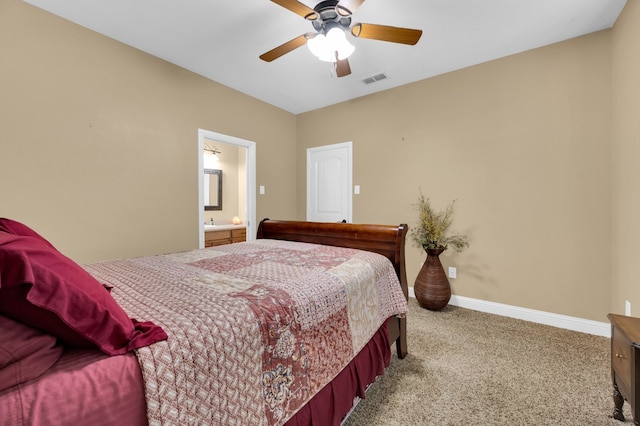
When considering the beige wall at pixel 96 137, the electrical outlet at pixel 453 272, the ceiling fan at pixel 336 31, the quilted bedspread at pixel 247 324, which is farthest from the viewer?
the electrical outlet at pixel 453 272

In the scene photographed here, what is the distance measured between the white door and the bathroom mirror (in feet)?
5.81

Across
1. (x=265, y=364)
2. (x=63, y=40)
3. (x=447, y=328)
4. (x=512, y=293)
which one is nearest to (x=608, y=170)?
(x=512, y=293)

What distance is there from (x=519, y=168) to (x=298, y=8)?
2533mm

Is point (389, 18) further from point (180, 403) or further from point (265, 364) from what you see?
point (180, 403)

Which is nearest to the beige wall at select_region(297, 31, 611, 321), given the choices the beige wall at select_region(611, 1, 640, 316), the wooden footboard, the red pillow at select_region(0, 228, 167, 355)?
the beige wall at select_region(611, 1, 640, 316)

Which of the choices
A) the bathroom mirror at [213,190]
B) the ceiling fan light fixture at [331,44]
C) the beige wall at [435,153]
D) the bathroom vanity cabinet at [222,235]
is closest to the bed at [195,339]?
the beige wall at [435,153]

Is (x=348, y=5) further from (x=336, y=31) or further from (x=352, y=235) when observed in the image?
(x=352, y=235)

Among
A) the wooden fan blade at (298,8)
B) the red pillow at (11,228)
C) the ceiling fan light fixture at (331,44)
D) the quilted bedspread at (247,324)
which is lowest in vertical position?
the quilted bedspread at (247,324)

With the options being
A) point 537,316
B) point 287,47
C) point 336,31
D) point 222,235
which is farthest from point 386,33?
point 222,235

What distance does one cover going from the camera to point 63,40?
2.24 m

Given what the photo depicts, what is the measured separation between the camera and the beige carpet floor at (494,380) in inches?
59.6

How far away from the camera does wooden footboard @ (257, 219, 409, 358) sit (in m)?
1.95

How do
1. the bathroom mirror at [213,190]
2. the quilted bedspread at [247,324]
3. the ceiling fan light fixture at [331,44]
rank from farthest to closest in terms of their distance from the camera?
the bathroom mirror at [213,190], the ceiling fan light fixture at [331,44], the quilted bedspread at [247,324]

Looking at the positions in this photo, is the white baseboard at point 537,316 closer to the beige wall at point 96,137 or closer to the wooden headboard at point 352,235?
the wooden headboard at point 352,235
